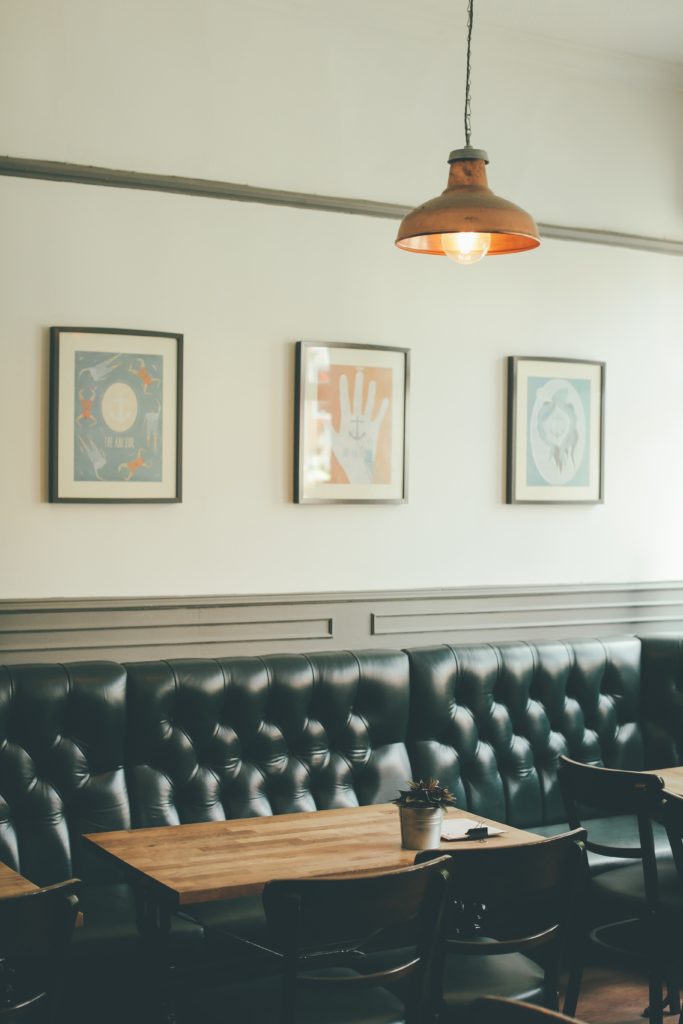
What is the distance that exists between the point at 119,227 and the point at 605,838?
9.72ft

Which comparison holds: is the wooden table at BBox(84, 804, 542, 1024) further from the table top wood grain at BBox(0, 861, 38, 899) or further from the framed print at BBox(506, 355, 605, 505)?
the framed print at BBox(506, 355, 605, 505)

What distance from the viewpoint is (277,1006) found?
10.1ft

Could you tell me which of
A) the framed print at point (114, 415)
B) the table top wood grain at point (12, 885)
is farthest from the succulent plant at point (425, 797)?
the framed print at point (114, 415)

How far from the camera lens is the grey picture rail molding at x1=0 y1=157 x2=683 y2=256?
4480mm

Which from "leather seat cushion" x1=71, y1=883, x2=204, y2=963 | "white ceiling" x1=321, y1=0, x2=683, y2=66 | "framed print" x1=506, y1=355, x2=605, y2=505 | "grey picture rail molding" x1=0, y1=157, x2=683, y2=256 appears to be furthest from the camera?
"framed print" x1=506, y1=355, x2=605, y2=505

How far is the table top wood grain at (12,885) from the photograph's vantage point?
2.92 metres

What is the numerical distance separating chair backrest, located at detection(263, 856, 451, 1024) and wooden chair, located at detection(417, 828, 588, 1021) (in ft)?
0.25

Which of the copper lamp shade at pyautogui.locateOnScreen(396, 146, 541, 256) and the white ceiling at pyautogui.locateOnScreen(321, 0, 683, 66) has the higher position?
the white ceiling at pyautogui.locateOnScreen(321, 0, 683, 66)

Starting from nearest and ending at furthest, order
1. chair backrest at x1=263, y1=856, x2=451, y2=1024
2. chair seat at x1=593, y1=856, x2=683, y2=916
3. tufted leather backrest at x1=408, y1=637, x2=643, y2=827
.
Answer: chair backrest at x1=263, y1=856, x2=451, y2=1024, chair seat at x1=593, y1=856, x2=683, y2=916, tufted leather backrest at x1=408, y1=637, x2=643, y2=827

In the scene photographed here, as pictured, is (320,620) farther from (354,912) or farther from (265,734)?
(354,912)

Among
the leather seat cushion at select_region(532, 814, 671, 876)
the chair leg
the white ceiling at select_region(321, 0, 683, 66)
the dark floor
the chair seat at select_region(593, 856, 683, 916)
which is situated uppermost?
the white ceiling at select_region(321, 0, 683, 66)

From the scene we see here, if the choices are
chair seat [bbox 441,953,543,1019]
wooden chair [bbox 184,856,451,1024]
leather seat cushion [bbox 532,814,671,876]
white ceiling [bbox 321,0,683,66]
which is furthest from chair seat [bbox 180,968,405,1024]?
white ceiling [bbox 321,0,683,66]

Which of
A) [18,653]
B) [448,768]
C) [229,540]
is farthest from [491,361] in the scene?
[18,653]

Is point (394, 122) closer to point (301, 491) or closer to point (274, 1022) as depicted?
point (301, 491)
